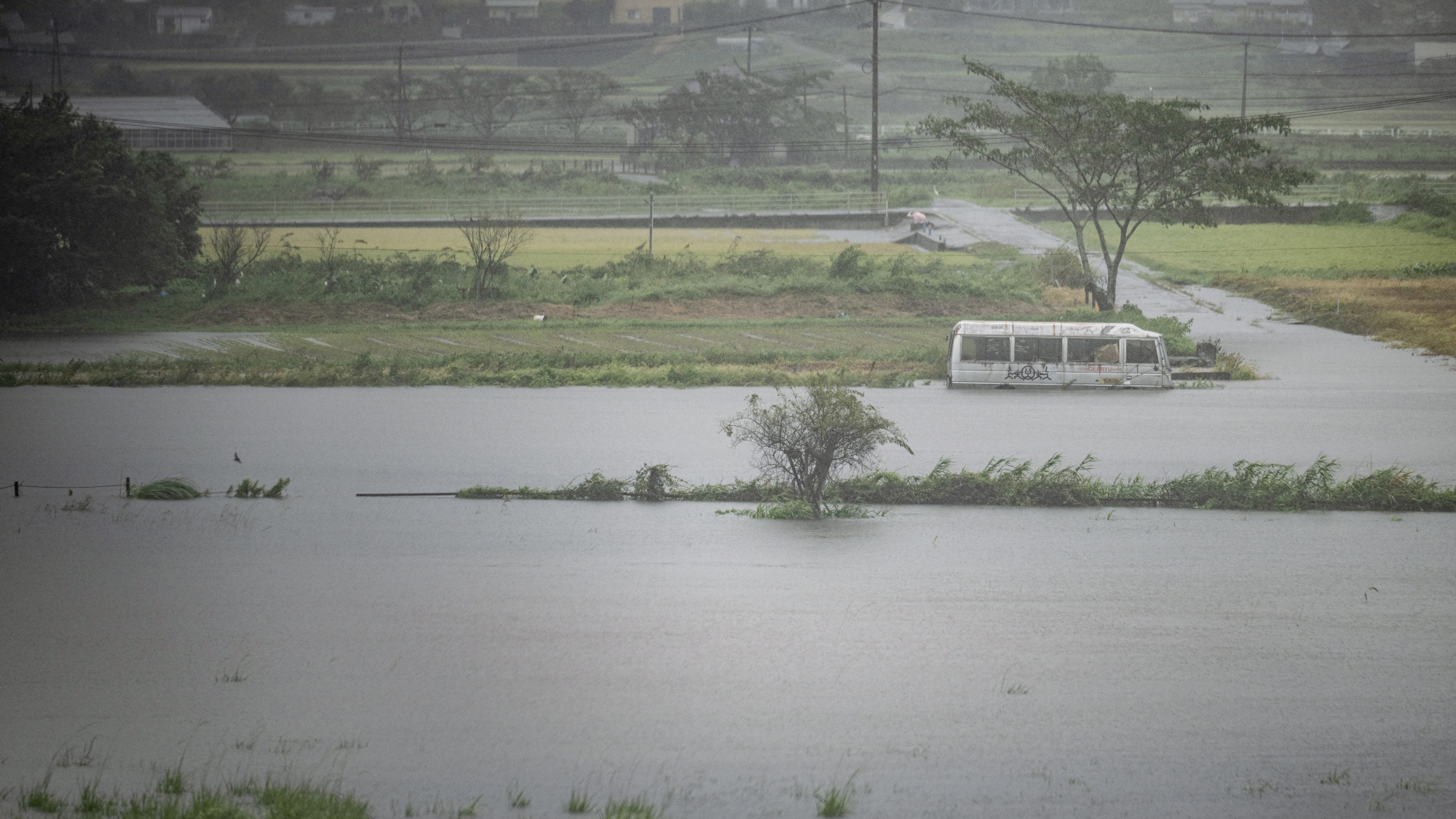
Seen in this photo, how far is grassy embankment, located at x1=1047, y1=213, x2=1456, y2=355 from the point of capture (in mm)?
37719

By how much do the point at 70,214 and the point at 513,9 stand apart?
10906 cm

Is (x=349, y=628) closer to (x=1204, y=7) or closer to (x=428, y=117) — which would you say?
(x=428, y=117)

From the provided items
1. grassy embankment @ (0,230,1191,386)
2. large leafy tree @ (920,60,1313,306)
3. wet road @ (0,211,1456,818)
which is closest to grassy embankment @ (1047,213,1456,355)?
large leafy tree @ (920,60,1313,306)

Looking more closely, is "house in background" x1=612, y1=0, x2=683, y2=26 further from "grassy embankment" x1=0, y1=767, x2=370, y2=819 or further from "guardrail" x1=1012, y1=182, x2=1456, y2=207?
"grassy embankment" x1=0, y1=767, x2=370, y2=819

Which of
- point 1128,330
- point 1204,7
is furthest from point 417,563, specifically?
point 1204,7

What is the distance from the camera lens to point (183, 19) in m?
118

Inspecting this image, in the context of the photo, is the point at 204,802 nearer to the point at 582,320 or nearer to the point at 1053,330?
the point at 1053,330

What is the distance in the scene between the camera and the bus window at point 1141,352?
27953 millimetres

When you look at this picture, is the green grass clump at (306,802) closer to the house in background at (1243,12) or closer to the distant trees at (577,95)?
the distant trees at (577,95)

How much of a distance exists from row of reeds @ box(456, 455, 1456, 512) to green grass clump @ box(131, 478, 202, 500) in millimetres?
3989

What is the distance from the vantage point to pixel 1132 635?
512 inches

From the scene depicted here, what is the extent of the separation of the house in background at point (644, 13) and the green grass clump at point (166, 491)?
441ft

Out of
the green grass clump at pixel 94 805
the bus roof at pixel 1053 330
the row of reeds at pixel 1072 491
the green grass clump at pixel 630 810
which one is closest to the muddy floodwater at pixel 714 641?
the green grass clump at pixel 630 810

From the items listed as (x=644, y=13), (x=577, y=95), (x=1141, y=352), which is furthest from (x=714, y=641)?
(x=644, y=13)
